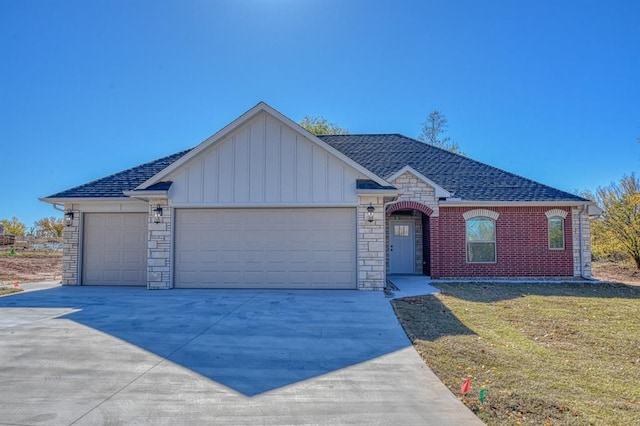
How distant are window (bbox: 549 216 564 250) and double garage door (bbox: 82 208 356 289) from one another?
7750 mm

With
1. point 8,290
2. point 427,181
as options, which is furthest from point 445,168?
point 8,290

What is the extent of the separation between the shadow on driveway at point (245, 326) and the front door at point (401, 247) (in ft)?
16.8

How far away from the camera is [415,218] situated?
14.8m

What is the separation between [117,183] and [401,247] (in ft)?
34.3

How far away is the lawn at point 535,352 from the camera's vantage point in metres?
3.51

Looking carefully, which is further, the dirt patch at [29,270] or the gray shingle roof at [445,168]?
the dirt patch at [29,270]

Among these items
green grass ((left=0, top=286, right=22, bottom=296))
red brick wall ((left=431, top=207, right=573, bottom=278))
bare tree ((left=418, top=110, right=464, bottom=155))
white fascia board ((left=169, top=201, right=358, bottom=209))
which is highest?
bare tree ((left=418, top=110, right=464, bottom=155))

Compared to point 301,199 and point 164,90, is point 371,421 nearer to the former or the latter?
point 301,199

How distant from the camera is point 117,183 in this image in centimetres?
1265

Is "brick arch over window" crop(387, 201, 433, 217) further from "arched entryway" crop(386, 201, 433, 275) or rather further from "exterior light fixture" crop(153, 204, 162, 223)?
"exterior light fixture" crop(153, 204, 162, 223)

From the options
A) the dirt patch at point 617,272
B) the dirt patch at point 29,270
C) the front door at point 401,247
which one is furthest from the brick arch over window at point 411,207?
the dirt patch at point 29,270

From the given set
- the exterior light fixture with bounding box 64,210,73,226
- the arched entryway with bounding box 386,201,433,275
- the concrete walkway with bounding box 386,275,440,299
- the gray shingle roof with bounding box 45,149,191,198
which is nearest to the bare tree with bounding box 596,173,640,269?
the arched entryway with bounding box 386,201,433,275

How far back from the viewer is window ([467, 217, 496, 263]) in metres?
13.4

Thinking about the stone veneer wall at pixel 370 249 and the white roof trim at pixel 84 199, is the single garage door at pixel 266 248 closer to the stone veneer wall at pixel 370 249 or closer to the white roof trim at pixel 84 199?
the stone veneer wall at pixel 370 249
